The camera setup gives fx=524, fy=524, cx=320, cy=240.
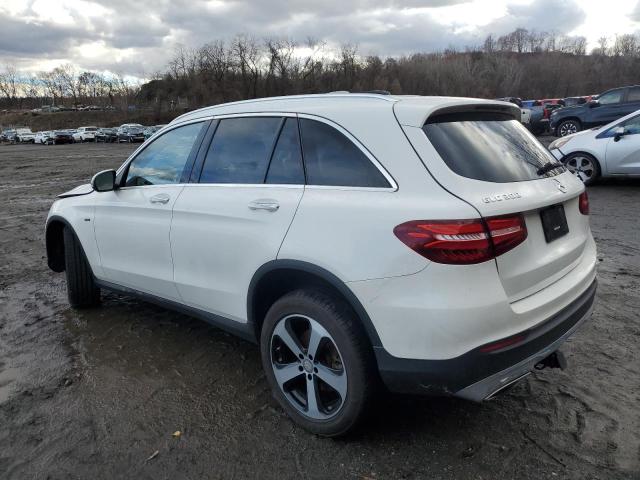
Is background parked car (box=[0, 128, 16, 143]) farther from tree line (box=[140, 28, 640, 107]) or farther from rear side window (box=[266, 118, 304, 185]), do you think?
rear side window (box=[266, 118, 304, 185])

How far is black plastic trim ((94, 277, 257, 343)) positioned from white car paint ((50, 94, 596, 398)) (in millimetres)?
53

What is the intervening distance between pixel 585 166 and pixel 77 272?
31.2 ft

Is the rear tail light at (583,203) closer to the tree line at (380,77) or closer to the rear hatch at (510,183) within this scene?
the rear hatch at (510,183)

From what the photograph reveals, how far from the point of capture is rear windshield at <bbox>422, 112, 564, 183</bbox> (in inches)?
99.0

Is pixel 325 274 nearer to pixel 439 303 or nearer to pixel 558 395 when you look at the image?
pixel 439 303

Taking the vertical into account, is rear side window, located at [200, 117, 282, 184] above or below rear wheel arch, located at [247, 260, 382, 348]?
above

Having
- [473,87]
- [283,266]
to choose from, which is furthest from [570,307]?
[473,87]

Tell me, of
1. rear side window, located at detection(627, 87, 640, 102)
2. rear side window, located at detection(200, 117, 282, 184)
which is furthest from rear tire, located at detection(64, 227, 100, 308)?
rear side window, located at detection(627, 87, 640, 102)

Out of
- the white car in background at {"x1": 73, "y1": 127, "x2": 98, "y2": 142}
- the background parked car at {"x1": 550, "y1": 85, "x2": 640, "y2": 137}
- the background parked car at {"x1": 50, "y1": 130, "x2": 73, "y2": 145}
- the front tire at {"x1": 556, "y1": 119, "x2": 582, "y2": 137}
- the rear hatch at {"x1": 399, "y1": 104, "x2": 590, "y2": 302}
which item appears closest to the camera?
the rear hatch at {"x1": 399, "y1": 104, "x2": 590, "y2": 302}

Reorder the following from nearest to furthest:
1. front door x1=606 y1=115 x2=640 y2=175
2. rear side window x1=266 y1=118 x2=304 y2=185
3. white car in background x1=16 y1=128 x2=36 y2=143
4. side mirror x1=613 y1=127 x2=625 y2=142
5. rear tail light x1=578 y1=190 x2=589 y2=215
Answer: rear side window x1=266 y1=118 x2=304 y2=185 < rear tail light x1=578 y1=190 x2=589 y2=215 < front door x1=606 y1=115 x2=640 y2=175 < side mirror x1=613 y1=127 x2=625 y2=142 < white car in background x1=16 y1=128 x2=36 y2=143

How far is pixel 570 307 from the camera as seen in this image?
273 cm

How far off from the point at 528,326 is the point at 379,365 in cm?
71

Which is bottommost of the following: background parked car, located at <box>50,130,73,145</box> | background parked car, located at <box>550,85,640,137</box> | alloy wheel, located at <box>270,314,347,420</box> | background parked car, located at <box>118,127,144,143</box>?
alloy wheel, located at <box>270,314,347,420</box>

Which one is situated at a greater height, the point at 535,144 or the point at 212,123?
the point at 212,123
